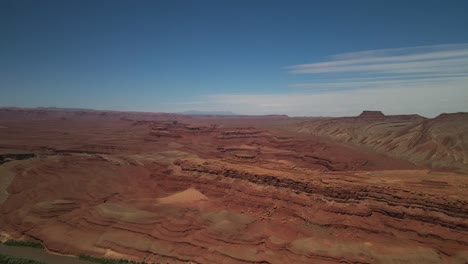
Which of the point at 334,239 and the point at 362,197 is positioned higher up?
the point at 362,197

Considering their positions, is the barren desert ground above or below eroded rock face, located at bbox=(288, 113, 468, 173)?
below

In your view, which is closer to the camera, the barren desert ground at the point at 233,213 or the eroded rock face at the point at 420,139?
the barren desert ground at the point at 233,213

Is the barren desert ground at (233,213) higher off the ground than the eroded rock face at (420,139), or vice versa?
→ the eroded rock face at (420,139)

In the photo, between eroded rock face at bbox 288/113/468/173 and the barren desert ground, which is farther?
eroded rock face at bbox 288/113/468/173

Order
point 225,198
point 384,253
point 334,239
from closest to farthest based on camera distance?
1. point 384,253
2. point 334,239
3. point 225,198

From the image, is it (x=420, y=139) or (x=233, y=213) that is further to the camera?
(x=420, y=139)

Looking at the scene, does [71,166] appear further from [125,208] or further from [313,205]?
[313,205]

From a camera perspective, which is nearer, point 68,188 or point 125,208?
point 125,208

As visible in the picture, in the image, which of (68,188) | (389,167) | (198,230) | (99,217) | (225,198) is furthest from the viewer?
(389,167)

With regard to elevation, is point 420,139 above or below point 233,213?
above

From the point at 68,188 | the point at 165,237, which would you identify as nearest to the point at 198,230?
the point at 165,237
